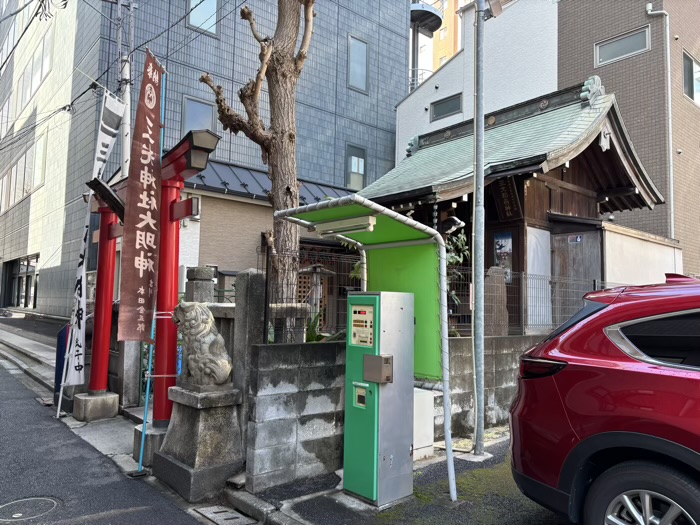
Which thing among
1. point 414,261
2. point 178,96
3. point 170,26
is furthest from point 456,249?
point 170,26

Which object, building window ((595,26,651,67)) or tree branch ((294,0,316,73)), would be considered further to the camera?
building window ((595,26,651,67))

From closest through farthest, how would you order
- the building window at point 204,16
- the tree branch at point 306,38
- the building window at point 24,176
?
the tree branch at point 306,38 < the building window at point 204,16 < the building window at point 24,176

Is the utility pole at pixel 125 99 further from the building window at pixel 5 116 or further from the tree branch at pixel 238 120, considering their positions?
the building window at pixel 5 116

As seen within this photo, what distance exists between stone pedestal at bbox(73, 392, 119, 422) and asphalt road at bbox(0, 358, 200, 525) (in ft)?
0.95

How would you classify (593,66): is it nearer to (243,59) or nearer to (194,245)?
(243,59)

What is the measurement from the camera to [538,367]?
11.1ft

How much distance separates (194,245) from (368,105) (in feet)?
30.6

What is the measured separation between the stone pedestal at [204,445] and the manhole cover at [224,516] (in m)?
0.18

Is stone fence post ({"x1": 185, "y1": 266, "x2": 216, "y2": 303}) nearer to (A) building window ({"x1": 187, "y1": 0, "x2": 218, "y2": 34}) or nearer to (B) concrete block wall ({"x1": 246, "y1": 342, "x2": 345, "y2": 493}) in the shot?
(B) concrete block wall ({"x1": 246, "y1": 342, "x2": 345, "y2": 493})

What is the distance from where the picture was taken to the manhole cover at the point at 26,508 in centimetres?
405

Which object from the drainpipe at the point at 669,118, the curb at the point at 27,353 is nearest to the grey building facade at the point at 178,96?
the curb at the point at 27,353

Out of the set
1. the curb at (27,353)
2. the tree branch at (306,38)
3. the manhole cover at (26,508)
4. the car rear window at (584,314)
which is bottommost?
the manhole cover at (26,508)

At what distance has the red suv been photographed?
2730 mm

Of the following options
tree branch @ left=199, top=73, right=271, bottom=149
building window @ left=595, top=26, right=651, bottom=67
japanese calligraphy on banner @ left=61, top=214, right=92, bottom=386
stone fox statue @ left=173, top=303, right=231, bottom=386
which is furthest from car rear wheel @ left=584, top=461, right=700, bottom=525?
building window @ left=595, top=26, right=651, bottom=67
